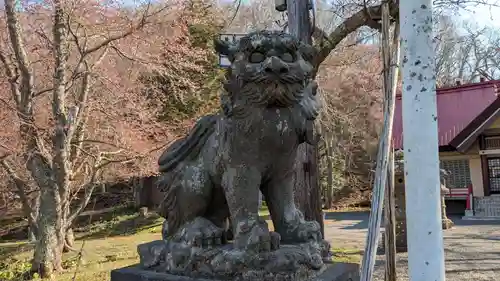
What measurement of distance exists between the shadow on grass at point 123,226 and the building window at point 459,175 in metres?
10.2

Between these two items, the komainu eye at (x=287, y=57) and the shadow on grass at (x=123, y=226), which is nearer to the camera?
the komainu eye at (x=287, y=57)

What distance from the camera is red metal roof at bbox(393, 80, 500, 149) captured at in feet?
51.0

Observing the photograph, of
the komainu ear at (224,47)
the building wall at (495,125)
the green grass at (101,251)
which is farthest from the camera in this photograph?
the building wall at (495,125)

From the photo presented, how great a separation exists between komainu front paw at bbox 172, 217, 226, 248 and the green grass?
2356 millimetres

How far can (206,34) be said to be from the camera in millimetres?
12773

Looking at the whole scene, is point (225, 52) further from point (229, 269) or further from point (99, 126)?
point (99, 126)

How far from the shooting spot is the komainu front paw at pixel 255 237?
5.65ft

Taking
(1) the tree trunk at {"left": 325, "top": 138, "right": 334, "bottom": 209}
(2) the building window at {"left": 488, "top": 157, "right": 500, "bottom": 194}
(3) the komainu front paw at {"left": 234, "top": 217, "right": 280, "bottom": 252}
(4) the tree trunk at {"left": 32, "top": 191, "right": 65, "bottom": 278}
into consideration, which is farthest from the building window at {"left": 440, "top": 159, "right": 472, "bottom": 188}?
(3) the komainu front paw at {"left": 234, "top": 217, "right": 280, "bottom": 252}

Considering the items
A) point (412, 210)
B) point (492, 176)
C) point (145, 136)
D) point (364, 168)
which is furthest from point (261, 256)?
point (364, 168)

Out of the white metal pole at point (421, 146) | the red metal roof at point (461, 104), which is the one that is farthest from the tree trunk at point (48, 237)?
the red metal roof at point (461, 104)

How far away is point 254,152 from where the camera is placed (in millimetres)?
1811

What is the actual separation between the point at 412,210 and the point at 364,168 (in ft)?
56.4

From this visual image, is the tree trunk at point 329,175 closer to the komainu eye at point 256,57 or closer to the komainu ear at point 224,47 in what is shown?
the komainu ear at point 224,47

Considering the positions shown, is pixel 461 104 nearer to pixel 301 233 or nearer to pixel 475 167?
pixel 475 167
